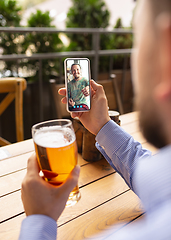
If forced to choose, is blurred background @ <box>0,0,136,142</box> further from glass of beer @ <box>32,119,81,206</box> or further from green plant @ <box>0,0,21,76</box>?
glass of beer @ <box>32,119,81,206</box>

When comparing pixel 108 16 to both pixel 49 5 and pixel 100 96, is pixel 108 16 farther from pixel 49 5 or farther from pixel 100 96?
pixel 100 96

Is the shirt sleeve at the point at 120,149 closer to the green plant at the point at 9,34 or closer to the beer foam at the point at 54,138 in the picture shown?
the beer foam at the point at 54,138

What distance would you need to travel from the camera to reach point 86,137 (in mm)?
986

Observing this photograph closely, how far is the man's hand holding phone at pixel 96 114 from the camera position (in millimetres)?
883

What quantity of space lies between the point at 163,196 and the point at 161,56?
0.94 ft

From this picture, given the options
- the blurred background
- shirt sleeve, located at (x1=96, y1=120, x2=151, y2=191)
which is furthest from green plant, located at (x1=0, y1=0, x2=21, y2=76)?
shirt sleeve, located at (x1=96, y1=120, x2=151, y2=191)

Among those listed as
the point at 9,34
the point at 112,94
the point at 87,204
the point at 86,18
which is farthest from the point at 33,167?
the point at 86,18

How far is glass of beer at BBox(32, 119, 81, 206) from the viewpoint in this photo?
22.2 inches

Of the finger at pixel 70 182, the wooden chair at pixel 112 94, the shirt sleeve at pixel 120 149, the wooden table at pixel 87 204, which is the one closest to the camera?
the finger at pixel 70 182

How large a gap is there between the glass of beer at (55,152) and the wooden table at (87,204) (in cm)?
18

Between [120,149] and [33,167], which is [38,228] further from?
[120,149]

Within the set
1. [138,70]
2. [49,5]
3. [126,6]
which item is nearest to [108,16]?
[126,6]

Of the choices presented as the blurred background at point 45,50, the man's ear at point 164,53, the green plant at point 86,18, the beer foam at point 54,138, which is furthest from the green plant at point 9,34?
the man's ear at point 164,53

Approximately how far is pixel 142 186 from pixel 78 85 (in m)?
0.48
